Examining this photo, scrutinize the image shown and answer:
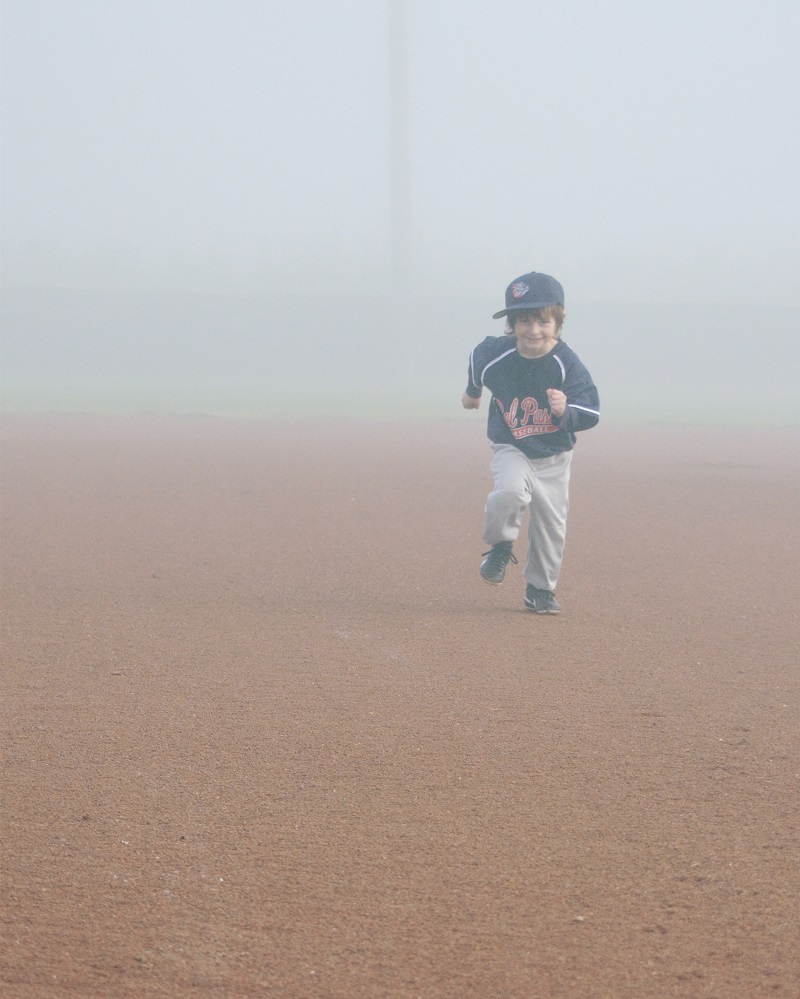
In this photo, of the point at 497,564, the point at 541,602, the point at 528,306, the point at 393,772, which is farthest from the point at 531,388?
the point at 393,772

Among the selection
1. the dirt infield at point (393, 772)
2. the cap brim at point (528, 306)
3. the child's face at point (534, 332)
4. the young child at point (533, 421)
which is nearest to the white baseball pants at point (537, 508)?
the young child at point (533, 421)

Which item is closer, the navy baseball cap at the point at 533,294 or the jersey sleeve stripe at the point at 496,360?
the navy baseball cap at the point at 533,294

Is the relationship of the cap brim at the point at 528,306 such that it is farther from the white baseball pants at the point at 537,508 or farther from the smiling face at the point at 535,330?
the white baseball pants at the point at 537,508

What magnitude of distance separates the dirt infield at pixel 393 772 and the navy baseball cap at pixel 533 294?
136 cm

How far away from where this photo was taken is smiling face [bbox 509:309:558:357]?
524 centimetres

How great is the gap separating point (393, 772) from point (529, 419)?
238 centimetres

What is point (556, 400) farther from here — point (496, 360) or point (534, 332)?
point (496, 360)

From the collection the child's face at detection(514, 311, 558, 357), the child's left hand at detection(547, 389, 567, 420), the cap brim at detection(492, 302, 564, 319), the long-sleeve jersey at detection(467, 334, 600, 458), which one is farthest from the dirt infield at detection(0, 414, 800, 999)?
the cap brim at detection(492, 302, 564, 319)

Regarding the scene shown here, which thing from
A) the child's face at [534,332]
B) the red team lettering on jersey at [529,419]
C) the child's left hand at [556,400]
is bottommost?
the red team lettering on jersey at [529,419]

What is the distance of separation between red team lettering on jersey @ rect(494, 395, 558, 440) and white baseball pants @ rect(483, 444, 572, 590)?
0.33 feet

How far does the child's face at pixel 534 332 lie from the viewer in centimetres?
525

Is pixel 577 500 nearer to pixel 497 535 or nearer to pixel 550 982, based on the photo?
pixel 497 535

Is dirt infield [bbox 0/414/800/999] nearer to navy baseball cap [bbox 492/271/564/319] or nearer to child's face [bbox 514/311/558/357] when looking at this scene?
child's face [bbox 514/311/558/357]

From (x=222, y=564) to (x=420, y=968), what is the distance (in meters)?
4.49
